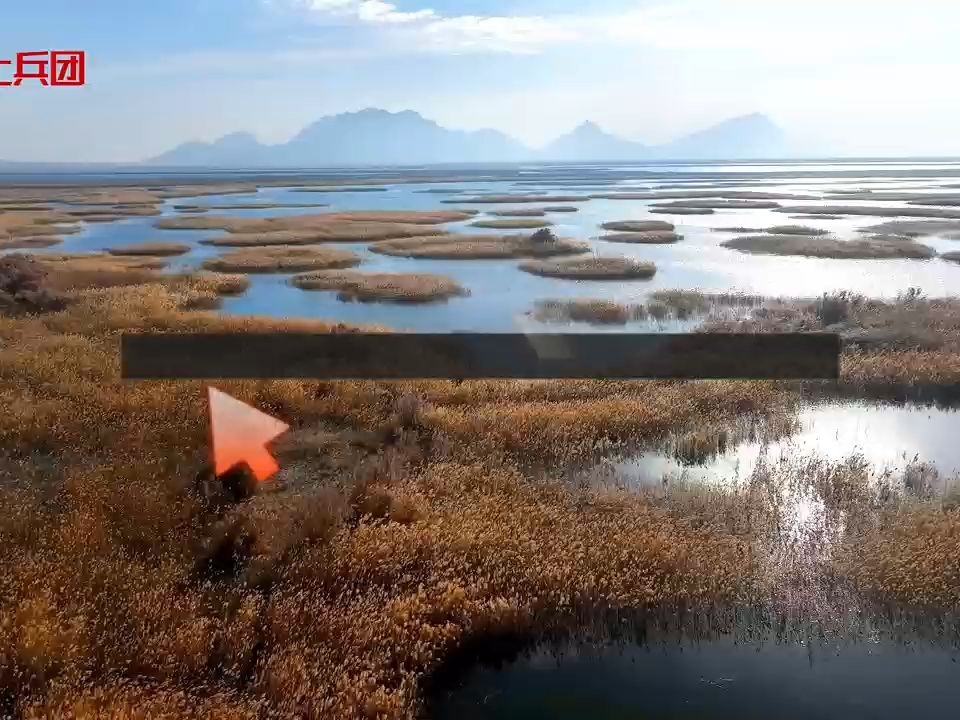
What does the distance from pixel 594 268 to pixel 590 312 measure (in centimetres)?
963

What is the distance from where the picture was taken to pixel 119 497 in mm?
11047

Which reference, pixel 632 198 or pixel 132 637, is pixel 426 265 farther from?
pixel 632 198

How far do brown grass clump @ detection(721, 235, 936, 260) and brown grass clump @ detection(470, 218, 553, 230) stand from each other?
50.1 feet

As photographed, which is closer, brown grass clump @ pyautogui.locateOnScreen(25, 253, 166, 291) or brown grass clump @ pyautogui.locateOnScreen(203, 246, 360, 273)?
brown grass clump @ pyautogui.locateOnScreen(25, 253, 166, 291)

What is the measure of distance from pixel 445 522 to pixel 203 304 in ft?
68.3

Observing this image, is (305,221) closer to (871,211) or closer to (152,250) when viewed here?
(152,250)

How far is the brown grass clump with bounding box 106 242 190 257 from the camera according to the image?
4228 centimetres

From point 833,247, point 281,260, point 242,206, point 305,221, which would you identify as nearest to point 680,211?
point 833,247

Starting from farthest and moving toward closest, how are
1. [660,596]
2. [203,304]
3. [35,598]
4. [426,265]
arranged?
1. [426,265]
2. [203,304]
3. [660,596]
4. [35,598]

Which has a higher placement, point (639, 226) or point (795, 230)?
point (639, 226)

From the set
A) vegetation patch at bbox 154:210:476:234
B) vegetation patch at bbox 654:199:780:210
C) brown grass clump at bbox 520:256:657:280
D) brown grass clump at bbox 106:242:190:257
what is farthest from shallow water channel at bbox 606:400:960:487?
vegetation patch at bbox 654:199:780:210

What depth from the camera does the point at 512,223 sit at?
58812mm

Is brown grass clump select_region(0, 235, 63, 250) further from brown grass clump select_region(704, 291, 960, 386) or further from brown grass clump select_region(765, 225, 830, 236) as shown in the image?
brown grass clump select_region(765, 225, 830, 236)

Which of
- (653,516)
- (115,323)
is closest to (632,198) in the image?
(115,323)
